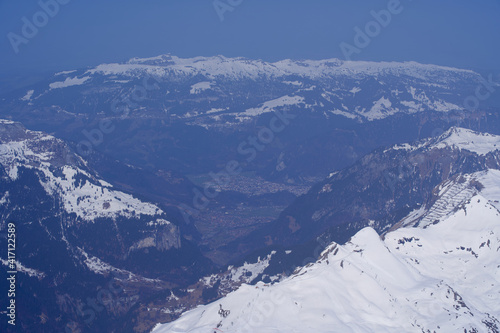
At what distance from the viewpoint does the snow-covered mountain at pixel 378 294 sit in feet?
339

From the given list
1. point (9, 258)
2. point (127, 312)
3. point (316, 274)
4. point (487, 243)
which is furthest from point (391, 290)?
point (9, 258)

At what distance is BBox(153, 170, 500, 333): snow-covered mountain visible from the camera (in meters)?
103

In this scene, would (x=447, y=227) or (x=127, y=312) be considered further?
(x=127, y=312)

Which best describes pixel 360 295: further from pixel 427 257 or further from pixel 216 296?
pixel 216 296

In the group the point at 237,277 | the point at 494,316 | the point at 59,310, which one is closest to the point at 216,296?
the point at 237,277

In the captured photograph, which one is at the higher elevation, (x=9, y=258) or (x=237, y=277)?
(x=9, y=258)

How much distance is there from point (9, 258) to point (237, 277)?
3408 inches

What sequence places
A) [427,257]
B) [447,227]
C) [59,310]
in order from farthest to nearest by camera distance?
[59,310] < [447,227] < [427,257]

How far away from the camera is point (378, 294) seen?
109250mm

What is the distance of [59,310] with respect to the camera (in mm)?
186250

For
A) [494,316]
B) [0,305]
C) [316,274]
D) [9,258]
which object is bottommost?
[494,316]

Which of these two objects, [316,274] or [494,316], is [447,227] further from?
[316,274]

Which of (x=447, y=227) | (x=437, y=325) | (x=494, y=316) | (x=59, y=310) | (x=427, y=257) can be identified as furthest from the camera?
(x=59, y=310)

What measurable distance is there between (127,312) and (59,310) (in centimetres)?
2473
